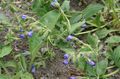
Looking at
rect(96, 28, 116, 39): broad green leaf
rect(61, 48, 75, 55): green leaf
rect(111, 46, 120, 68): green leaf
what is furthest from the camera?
rect(96, 28, 116, 39): broad green leaf

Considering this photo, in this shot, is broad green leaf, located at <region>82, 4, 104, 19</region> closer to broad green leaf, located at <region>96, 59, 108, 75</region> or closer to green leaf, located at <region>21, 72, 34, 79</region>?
broad green leaf, located at <region>96, 59, 108, 75</region>

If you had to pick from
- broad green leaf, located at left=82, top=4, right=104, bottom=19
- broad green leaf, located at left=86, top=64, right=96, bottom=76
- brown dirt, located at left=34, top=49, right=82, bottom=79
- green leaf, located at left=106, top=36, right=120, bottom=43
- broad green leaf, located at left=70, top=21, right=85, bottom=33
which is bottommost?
brown dirt, located at left=34, top=49, right=82, bottom=79

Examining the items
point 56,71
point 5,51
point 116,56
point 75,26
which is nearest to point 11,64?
point 5,51

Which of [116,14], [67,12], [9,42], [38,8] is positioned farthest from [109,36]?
[9,42]

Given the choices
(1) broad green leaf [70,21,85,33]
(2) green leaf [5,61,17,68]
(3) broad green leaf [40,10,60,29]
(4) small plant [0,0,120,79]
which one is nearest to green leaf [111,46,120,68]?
(4) small plant [0,0,120,79]

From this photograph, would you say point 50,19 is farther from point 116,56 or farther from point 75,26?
point 116,56

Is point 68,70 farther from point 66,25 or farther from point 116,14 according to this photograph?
point 116,14

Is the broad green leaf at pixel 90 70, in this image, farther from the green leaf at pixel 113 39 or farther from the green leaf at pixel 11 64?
the green leaf at pixel 11 64
